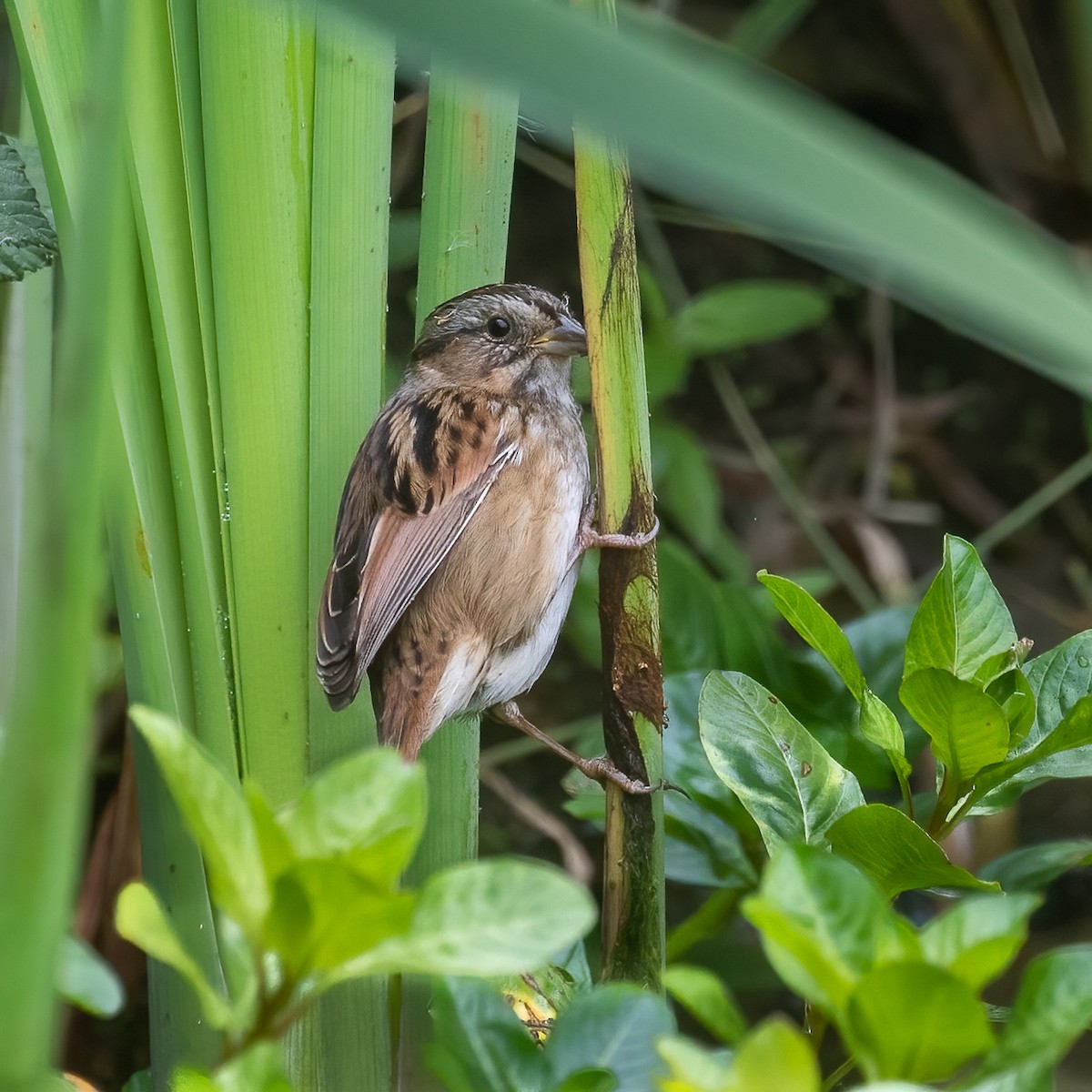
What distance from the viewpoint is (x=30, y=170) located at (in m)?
1.64

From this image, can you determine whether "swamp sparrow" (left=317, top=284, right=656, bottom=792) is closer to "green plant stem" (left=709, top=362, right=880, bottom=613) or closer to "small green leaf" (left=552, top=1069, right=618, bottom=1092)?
"small green leaf" (left=552, top=1069, right=618, bottom=1092)

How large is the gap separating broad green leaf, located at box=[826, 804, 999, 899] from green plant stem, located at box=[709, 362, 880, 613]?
166cm

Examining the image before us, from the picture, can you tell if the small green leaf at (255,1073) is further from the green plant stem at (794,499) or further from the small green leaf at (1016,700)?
the green plant stem at (794,499)

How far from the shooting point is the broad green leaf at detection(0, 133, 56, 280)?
1314mm

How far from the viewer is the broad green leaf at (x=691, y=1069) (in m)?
0.73

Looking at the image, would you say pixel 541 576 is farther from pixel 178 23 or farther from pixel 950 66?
pixel 950 66

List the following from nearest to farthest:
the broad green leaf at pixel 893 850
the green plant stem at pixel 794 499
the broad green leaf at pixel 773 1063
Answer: the broad green leaf at pixel 773 1063 → the broad green leaf at pixel 893 850 → the green plant stem at pixel 794 499

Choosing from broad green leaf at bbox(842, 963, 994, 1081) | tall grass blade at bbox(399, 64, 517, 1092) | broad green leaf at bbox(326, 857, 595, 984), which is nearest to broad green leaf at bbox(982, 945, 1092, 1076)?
broad green leaf at bbox(842, 963, 994, 1081)

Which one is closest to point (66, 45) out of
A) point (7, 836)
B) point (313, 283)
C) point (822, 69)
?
point (313, 283)

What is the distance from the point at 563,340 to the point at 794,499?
3.68ft

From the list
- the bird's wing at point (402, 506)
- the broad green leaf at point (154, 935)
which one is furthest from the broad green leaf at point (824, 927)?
the bird's wing at point (402, 506)

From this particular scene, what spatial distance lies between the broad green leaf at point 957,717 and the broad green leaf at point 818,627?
0.09m

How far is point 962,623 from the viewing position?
4.10 ft

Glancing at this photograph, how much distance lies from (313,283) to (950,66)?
279 centimetres
